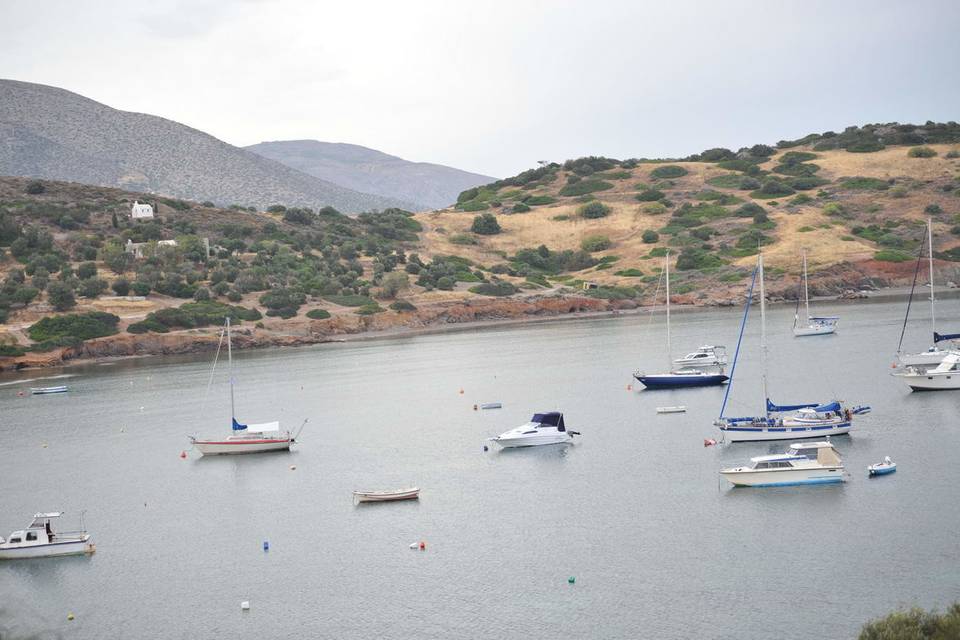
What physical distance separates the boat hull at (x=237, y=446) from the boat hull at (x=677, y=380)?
2860 centimetres

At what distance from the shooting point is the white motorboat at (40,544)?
146 ft

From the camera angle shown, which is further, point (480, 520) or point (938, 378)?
point (938, 378)

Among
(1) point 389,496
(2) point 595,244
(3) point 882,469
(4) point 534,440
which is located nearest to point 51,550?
(1) point 389,496

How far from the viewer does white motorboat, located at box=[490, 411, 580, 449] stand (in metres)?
61.7

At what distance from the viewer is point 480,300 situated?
14500 centimetres

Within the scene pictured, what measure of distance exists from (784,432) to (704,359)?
3031cm

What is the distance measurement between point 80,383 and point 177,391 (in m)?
14.1

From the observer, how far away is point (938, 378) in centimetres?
6719

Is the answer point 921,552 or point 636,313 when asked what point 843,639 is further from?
point 636,313

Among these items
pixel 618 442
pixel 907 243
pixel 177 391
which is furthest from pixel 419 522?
pixel 907 243

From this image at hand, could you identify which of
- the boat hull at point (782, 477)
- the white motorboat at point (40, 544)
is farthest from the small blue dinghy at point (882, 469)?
the white motorboat at point (40, 544)

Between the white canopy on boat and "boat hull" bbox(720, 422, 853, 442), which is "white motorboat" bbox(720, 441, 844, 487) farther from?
the white canopy on boat

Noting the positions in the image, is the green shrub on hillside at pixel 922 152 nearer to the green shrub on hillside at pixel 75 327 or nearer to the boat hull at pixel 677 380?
the boat hull at pixel 677 380

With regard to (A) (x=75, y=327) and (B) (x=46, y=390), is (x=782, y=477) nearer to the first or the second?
(B) (x=46, y=390)
